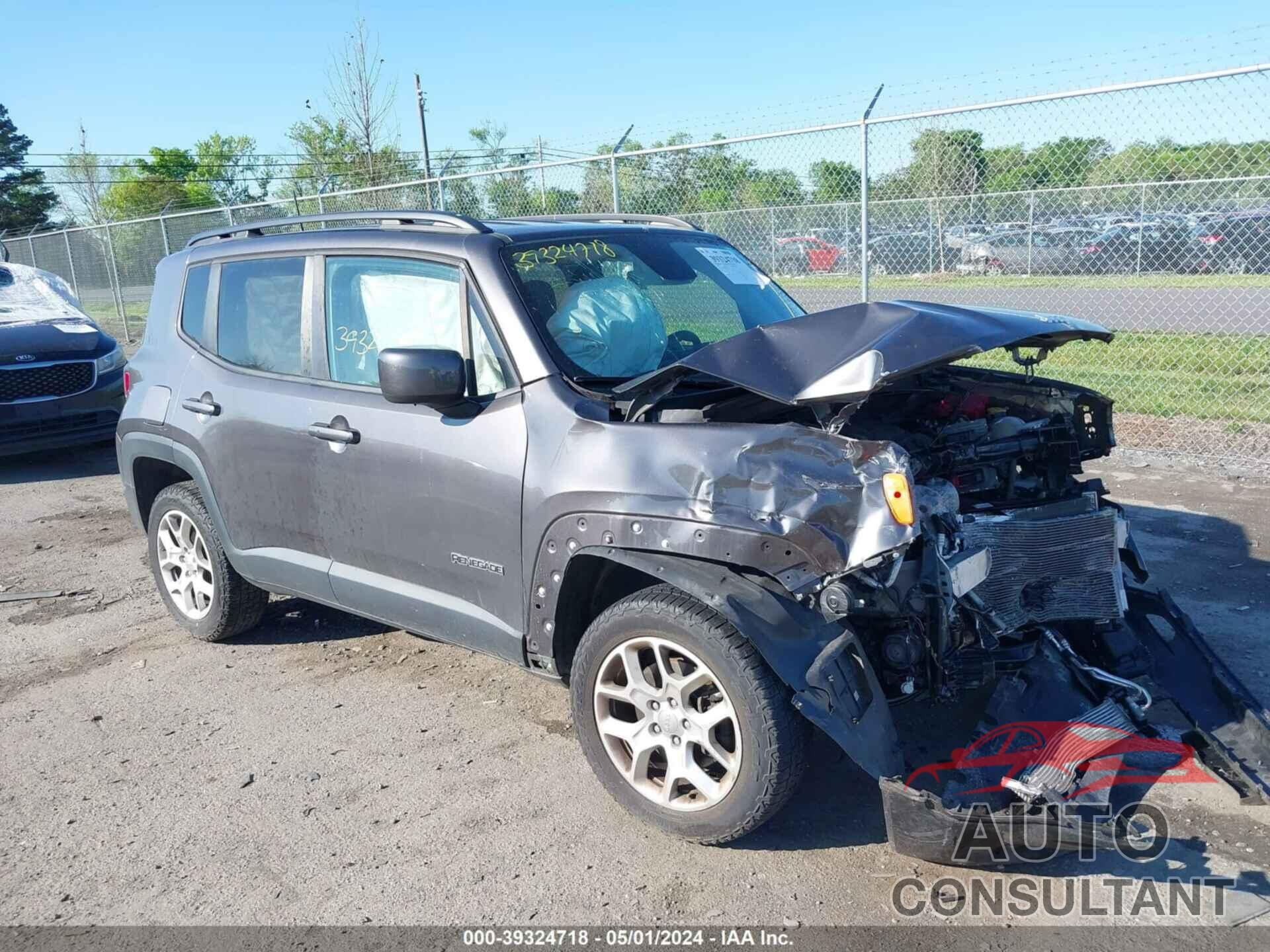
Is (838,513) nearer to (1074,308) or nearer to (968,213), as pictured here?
(968,213)

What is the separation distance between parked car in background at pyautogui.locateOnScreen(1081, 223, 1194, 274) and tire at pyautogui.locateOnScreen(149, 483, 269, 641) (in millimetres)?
12914

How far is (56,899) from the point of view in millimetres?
3078

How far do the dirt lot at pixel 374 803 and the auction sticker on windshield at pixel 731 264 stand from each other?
2034mm

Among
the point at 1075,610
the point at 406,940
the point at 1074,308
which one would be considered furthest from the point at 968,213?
the point at 406,940

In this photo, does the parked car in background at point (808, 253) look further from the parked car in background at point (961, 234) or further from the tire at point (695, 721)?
the tire at point (695, 721)

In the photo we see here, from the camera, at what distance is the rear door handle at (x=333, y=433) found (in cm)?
396

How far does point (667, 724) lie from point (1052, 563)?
150 cm

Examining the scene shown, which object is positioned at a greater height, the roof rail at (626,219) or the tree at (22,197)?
the tree at (22,197)

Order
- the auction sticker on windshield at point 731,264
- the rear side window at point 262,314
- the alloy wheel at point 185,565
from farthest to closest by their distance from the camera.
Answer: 1. the alloy wheel at point 185,565
2. the auction sticker on windshield at point 731,264
3. the rear side window at point 262,314

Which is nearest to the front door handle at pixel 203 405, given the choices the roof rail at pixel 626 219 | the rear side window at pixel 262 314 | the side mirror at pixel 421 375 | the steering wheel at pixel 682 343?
the rear side window at pixel 262 314

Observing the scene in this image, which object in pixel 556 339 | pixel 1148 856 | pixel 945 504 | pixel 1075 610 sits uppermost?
pixel 556 339

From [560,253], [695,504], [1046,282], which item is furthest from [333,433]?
[1046,282]

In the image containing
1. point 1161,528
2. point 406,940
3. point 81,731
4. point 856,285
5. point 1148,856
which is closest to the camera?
point 406,940

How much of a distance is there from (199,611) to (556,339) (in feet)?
8.84
